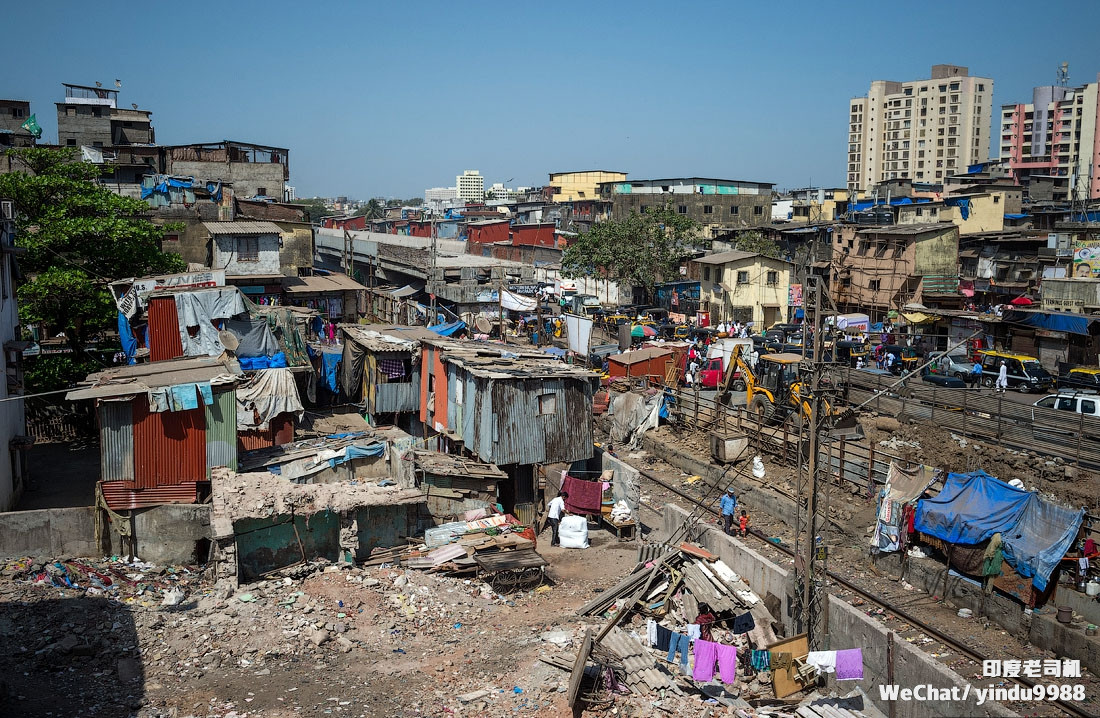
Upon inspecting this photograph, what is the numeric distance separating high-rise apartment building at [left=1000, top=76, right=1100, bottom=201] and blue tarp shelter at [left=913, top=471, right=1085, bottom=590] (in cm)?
6877

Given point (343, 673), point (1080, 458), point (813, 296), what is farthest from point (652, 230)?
point (343, 673)

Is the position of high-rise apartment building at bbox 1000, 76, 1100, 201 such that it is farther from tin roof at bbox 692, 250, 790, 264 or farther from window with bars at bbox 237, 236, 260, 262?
window with bars at bbox 237, 236, 260, 262

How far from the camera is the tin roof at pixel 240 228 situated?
33219 mm

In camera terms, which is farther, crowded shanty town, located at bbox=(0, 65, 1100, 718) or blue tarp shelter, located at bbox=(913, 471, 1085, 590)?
blue tarp shelter, located at bbox=(913, 471, 1085, 590)

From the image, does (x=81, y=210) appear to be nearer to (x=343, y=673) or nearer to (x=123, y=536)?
(x=123, y=536)

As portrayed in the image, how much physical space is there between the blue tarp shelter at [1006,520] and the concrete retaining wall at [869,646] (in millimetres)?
3403

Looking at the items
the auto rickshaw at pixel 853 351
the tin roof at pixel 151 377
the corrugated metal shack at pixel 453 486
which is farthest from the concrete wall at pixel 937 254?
the tin roof at pixel 151 377

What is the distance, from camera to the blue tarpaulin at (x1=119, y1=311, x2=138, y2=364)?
72.0ft

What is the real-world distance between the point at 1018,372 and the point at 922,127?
244 ft

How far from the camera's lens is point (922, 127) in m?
92.5

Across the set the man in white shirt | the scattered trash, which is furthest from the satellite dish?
the man in white shirt

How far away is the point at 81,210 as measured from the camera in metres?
22.7

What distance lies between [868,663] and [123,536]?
43.5 feet

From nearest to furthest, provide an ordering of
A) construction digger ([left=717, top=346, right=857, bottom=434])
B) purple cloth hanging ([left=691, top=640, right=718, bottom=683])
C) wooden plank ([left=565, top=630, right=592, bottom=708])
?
wooden plank ([left=565, top=630, right=592, bottom=708]), purple cloth hanging ([left=691, top=640, right=718, bottom=683]), construction digger ([left=717, top=346, right=857, bottom=434])
